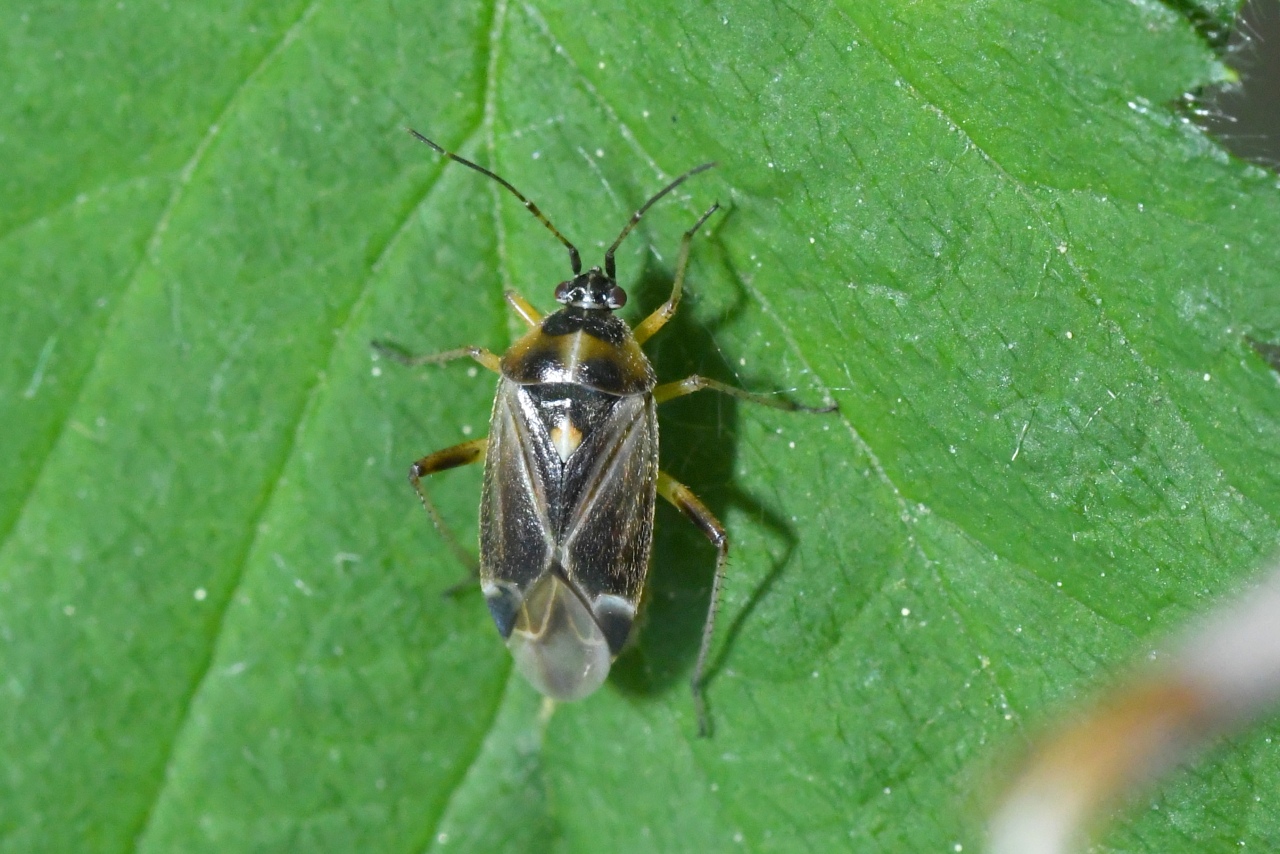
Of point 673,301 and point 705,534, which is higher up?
point 673,301

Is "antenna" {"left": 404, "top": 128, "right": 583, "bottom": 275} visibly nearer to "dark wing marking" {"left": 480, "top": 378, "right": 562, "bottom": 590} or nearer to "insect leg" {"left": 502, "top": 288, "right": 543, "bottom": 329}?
"insect leg" {"left": 502, "top": 288, "right": 543, "bottom": 329}

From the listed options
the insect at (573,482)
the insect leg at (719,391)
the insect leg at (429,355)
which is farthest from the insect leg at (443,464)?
the insect leg at (719,391)

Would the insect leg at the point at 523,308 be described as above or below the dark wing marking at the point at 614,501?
above

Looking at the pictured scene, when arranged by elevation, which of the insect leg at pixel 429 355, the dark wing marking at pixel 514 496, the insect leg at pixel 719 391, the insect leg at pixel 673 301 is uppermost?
the insect leg at pixel 673 301

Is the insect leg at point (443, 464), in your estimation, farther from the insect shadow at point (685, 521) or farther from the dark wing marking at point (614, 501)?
the insect shadow at point (685, 521)

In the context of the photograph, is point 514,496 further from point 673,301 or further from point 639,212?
point 639,212

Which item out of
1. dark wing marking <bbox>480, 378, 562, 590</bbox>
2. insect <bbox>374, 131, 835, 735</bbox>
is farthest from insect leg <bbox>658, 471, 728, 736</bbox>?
dark wing marking <bbox>480, 378, 562, 590</bbox>

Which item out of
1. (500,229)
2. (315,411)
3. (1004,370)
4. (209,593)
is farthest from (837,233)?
(209,593)

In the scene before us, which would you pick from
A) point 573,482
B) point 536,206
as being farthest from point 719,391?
point 536,206
